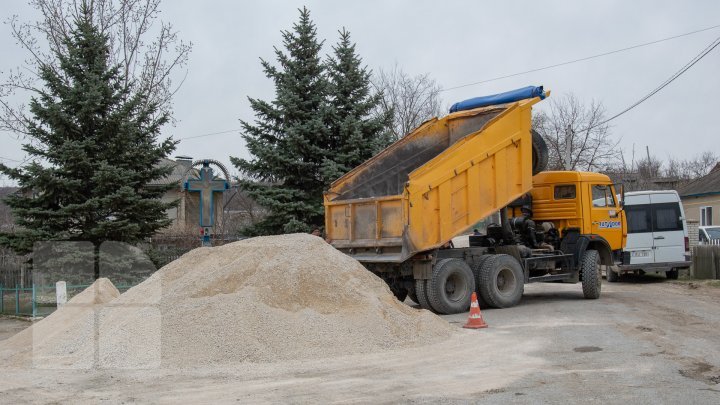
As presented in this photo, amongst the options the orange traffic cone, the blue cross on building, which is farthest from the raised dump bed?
the blue cross on building

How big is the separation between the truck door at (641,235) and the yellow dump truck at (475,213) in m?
3.92

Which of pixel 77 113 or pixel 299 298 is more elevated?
pixel 77 113

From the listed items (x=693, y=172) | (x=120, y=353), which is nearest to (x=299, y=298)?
(x=120, y=353)

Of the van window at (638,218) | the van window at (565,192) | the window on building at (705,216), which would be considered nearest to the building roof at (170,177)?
the van window at (565,192)

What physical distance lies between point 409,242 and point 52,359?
21.0 feet

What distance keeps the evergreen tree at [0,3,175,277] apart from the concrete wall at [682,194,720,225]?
95.2 feet

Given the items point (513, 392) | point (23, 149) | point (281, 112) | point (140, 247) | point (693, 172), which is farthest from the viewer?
point (693, 172)

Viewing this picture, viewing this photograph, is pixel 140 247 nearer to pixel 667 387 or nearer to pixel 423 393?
pixel 423 393

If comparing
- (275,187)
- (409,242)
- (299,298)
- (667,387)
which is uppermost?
(275,187)

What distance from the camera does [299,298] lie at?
1027 cm

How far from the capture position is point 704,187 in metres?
37.0

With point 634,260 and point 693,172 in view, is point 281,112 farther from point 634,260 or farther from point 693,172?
point 693,172

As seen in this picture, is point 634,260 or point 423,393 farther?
point 634,260

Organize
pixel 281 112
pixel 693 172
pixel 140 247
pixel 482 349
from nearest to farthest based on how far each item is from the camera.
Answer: pixel 482 349
pixel 140 247
pixel 281 112
pixel 693 172
